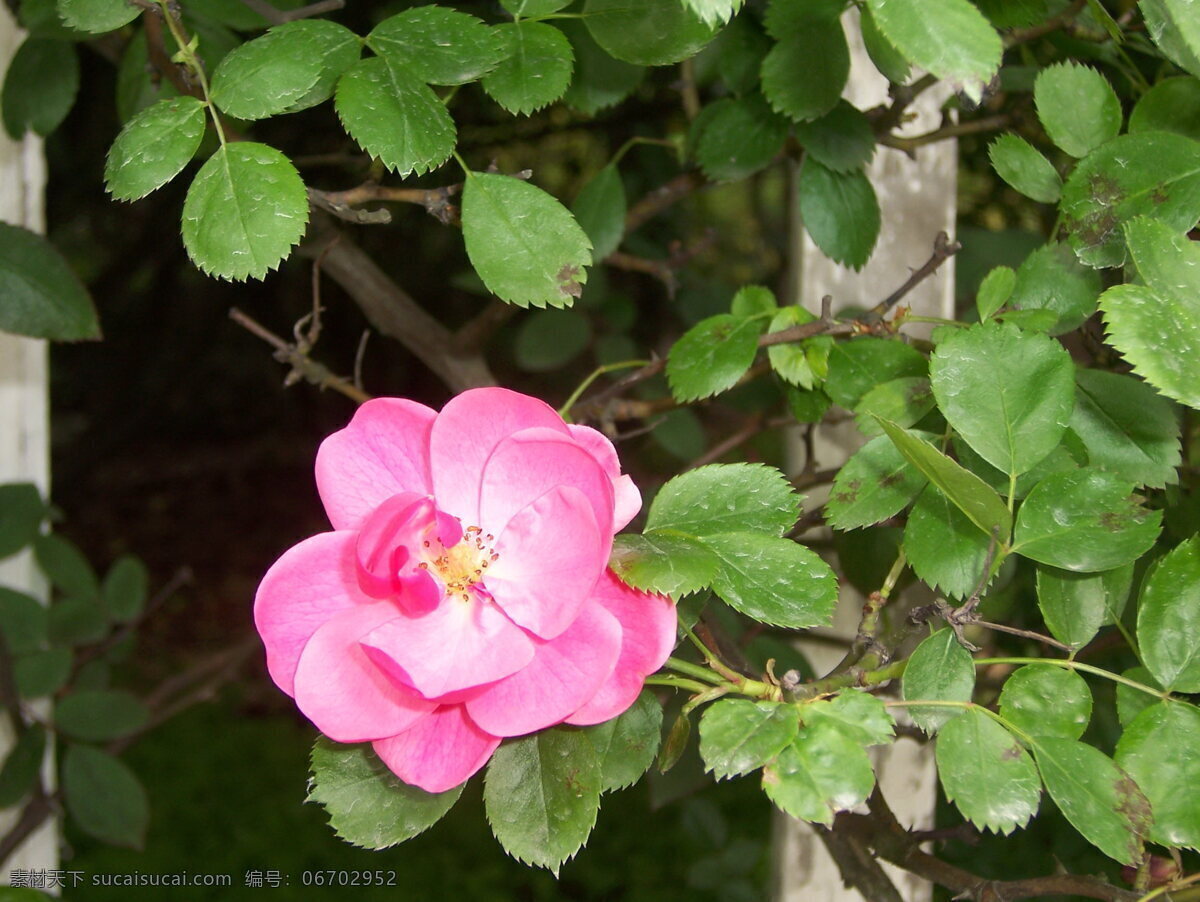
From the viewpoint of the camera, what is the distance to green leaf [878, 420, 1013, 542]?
1.11 feet

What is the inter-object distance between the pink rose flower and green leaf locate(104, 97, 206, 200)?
12 centimetres

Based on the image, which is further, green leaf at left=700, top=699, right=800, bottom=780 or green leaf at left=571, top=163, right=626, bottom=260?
green leaf at left=571, top=163, right=626, bottom=260

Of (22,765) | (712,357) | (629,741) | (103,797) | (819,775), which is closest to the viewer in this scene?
(819,775)

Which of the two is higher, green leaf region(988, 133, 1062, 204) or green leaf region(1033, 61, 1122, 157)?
green leaf region(1033, 61, 1122, 157)

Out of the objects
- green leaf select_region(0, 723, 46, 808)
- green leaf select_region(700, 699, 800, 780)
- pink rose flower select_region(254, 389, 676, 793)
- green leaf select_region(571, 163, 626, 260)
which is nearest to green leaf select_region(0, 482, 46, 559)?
green leaf select_region(0, 723, 46, 808)

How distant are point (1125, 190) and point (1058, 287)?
6 cm

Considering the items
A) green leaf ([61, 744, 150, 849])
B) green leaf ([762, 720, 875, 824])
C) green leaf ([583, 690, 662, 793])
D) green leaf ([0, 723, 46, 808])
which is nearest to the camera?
Result: green leaf ([762, 720, 875, 824])

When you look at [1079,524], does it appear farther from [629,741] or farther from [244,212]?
[244,212]

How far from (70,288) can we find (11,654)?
462 millimetres

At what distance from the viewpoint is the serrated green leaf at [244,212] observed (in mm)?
394

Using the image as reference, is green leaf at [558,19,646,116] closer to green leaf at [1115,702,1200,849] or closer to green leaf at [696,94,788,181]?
green leaf at [696,94,788,181]

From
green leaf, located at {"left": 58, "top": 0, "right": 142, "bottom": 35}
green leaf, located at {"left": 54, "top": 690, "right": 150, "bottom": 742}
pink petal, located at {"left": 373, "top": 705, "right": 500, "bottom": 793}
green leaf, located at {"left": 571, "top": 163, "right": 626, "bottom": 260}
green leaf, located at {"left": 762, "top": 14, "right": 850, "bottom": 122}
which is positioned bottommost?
green leaf, located at {"left": 54, "top": 690, "right": 150, "bottom": 742}

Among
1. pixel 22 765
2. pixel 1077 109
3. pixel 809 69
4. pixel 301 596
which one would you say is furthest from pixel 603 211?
pixel 22 765

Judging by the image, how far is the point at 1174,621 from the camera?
0.39 m
